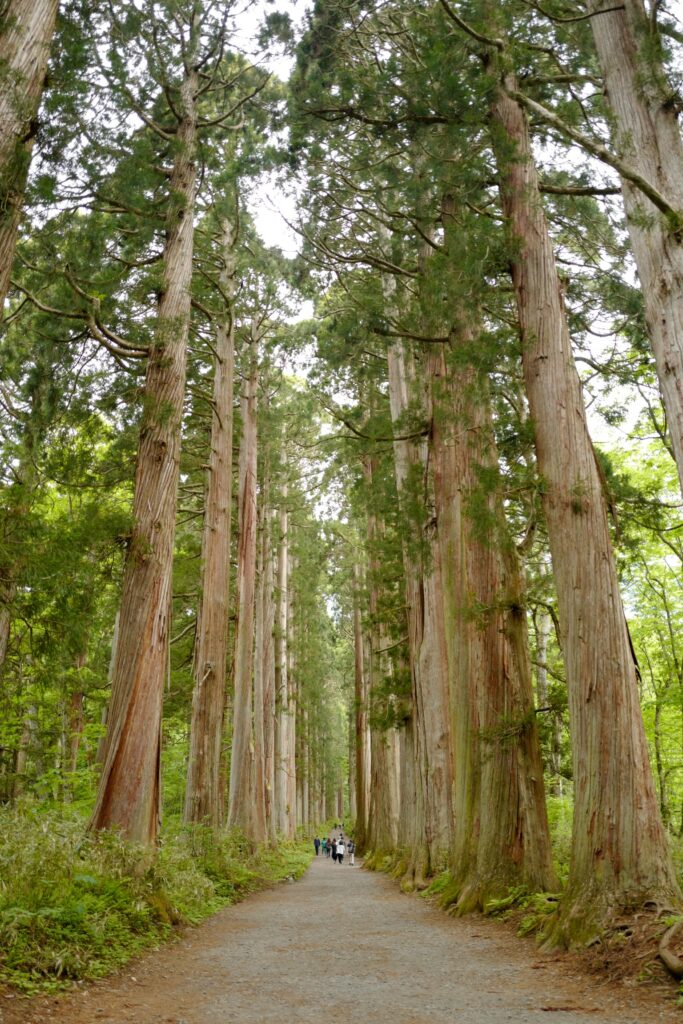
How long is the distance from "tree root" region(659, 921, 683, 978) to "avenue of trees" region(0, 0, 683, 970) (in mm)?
638

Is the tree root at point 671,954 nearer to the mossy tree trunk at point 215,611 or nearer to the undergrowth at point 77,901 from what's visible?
the undergrowth at point 77,901

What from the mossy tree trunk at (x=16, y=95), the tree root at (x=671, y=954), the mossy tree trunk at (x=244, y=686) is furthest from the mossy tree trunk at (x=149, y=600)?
the mossy tree trunk at (x=244, y=686)

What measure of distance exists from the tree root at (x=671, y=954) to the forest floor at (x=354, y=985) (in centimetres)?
19

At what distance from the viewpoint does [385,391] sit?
2025 centimetres

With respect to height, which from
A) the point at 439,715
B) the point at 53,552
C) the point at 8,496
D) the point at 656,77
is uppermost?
the point at 656,77

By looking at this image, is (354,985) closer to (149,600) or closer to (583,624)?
(583,624)

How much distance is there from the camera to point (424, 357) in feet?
37.5

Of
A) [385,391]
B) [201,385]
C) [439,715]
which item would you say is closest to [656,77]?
[439,715]

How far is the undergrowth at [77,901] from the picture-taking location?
4.53 metres

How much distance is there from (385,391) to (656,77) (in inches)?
576

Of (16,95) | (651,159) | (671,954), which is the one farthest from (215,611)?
(651,159)

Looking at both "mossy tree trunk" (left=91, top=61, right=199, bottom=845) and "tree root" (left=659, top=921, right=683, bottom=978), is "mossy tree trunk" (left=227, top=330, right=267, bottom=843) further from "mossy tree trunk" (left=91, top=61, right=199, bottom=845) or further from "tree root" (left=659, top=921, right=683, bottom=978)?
"tree root" (left=659, top=921, right=683, bottom=978)

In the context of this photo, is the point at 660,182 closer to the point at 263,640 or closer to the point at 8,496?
the point at 8,496

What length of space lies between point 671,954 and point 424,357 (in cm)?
877
